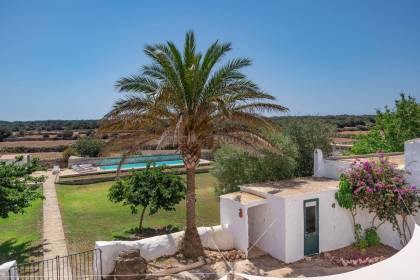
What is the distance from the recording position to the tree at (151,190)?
17.1 meters

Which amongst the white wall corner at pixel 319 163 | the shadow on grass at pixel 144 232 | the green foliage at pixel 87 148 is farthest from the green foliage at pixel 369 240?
the green foliage at pixel 87 148

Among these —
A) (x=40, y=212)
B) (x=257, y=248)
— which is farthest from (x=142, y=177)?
(x=40, y=212)

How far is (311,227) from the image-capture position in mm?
14680

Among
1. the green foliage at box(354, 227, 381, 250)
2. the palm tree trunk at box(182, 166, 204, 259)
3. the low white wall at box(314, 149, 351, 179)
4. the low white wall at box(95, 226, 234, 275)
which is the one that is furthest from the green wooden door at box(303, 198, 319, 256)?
the palm tree trunk at box(182, 166, 204, 259)

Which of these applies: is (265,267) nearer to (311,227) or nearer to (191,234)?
(311,227)

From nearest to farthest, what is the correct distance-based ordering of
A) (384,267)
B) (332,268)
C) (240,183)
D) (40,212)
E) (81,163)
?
(384,267) → (332,268) → (240,183) → (40,212) → (81,163)

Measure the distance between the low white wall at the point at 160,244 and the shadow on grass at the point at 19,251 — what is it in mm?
4127

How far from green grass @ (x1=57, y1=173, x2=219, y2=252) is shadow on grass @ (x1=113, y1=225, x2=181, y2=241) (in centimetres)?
5

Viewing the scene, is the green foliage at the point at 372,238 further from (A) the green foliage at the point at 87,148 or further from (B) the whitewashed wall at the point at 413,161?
(A) the green foliage at the point at 87,148

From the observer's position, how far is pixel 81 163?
4094 centimetres

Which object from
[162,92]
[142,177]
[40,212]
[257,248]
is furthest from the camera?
[40,212]

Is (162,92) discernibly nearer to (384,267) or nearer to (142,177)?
(142,177)

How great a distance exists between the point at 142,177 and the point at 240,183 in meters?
5.46

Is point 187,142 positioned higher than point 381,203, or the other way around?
point 187,142
